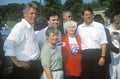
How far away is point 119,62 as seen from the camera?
6.54m

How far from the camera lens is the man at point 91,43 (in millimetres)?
5551

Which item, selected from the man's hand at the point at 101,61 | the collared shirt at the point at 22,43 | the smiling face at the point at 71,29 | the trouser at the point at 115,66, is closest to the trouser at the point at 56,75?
the collared shirt at the point at 22,43

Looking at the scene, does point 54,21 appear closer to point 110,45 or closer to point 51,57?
point 51,57

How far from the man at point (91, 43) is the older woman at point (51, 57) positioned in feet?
3.01

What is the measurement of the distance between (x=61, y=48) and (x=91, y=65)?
2.65 ft

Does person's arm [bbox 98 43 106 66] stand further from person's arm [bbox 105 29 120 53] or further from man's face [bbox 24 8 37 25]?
man's face [bbox 24 8 37 25]

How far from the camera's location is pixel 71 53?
514 cm

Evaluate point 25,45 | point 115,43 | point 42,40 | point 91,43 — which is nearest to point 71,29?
point 42,40

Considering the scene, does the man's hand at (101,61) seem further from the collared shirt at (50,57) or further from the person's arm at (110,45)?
the collared shirt at (50,57)

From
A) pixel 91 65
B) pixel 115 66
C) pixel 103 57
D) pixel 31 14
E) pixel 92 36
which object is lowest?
pixel 115 66

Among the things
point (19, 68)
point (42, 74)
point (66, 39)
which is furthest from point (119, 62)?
point (19, 68)

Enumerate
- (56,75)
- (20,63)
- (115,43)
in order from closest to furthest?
(20,63) → (56,75) → (115,43)

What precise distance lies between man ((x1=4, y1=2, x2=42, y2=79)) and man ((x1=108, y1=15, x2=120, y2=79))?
2074 mm

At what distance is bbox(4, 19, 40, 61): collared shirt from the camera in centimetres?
437
